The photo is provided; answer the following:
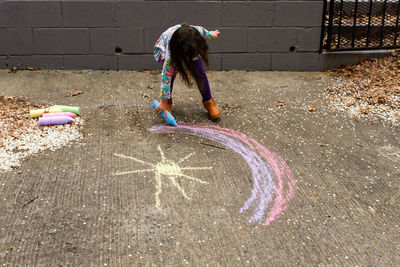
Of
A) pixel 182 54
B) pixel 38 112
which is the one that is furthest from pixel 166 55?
pixel 38 112

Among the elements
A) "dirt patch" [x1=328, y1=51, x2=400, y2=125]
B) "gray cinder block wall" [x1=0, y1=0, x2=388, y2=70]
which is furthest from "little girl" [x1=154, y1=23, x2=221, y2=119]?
"dirt patch" [x1=328, y1=51, x2=400, y2=125]

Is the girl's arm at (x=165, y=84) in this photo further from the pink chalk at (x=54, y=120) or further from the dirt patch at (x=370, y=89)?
the dirt patch at (x=370, y=89)

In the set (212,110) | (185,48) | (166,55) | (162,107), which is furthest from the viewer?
(212,110)

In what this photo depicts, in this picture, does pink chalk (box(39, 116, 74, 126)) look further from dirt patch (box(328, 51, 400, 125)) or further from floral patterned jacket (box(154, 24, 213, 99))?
dirt patch (box(328, 51, 400, 125))

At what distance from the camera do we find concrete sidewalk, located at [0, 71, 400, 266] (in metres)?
2.44

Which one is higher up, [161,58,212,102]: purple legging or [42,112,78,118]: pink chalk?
[161,58,212,102]: purple legging

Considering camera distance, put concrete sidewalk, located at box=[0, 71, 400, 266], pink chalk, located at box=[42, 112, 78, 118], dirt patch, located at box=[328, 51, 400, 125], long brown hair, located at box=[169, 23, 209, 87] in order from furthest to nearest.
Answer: dirt patch, located at box=[328, 51, 400, 125] < pink chalk, located at box=[42, 112, 78, 118] < long brown hair, located at box=[169, 23, 209, 87] < concrete sidewalk, located at box=[0, 71, 400, 266]

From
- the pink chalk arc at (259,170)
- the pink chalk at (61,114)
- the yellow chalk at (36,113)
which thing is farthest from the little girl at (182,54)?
the yellow chalk at (36,113)

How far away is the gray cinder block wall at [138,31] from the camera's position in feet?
16.1

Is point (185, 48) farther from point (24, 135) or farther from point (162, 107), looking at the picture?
point (24, 135)

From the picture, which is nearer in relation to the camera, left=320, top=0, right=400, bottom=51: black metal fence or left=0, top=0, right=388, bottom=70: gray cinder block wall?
left=0, top=0, right=388, bottom=70: gray cinder block wall

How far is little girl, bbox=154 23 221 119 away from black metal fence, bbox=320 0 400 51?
2.09 metres

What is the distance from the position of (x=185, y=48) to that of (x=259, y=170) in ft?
3.84

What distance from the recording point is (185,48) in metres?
3.54
